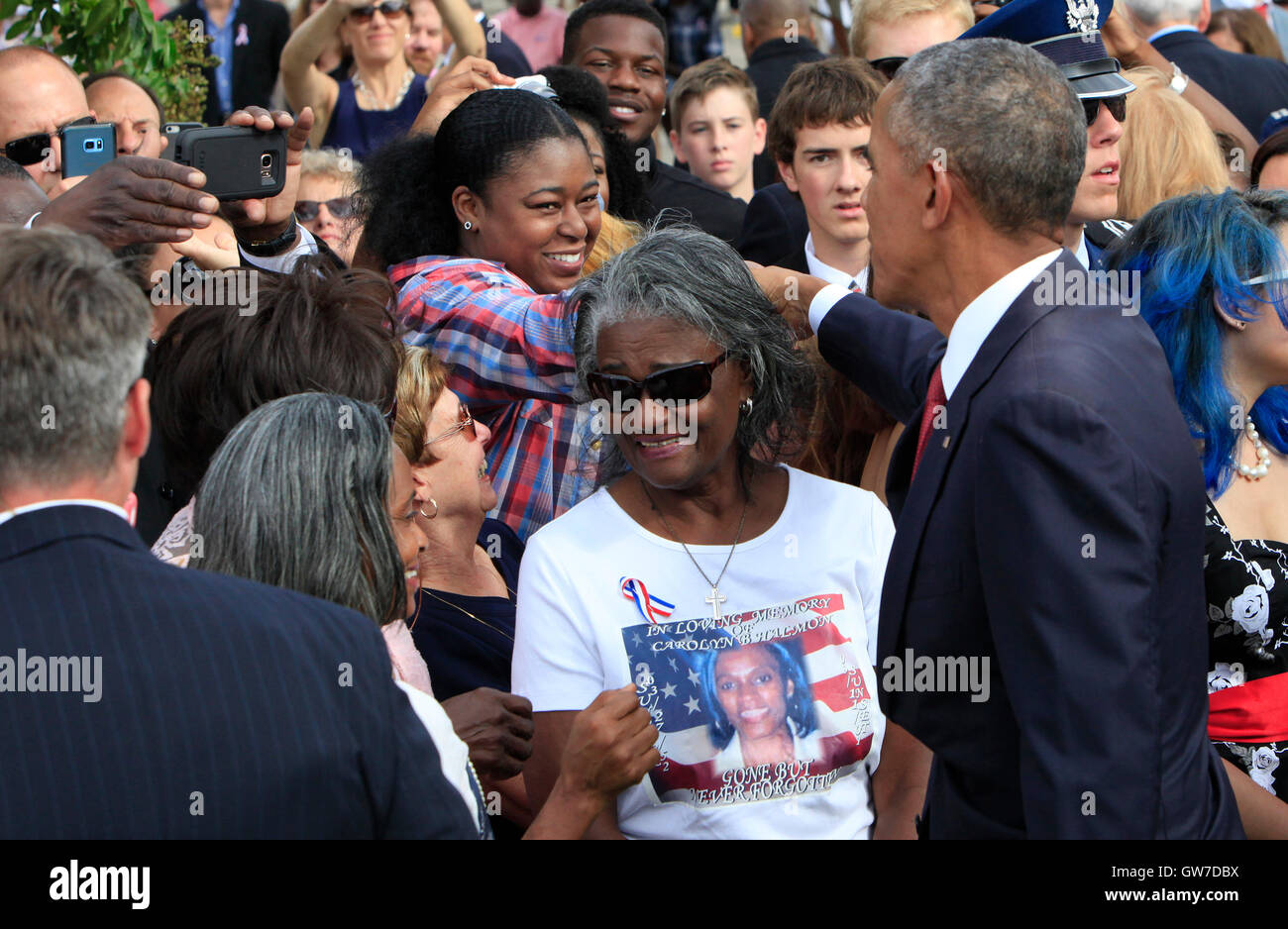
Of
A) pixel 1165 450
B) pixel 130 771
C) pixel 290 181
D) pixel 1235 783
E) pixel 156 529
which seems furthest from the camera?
pixel 290 181

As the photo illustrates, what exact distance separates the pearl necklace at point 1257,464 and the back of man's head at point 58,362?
7.82ft

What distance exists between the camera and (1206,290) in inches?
115

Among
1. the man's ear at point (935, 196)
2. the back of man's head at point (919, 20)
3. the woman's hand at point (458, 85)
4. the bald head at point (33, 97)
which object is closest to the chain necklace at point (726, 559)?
the man's ear at point (935, 196)

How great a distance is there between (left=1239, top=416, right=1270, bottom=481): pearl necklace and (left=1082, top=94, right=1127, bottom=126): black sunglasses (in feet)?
3.35

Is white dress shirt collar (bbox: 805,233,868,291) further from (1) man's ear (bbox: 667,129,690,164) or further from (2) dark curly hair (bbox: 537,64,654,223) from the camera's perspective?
(1) man's ear (bbox: 667,129,690,164)

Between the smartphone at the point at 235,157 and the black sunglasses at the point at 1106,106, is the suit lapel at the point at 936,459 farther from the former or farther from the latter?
the smartphone at the point at 235,157

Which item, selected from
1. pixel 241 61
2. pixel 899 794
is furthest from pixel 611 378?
pixel 241 61

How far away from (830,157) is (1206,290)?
6.13 ft

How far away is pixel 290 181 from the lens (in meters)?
3.52

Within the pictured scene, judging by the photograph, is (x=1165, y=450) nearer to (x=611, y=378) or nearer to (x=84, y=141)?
(x=611, y=378)

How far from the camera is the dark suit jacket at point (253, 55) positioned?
7.48 metres

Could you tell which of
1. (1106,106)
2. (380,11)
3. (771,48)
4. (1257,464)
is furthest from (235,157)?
(771,48)

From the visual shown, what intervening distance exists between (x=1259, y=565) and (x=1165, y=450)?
102cm

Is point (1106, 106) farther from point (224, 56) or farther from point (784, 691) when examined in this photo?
point (224, 56)
